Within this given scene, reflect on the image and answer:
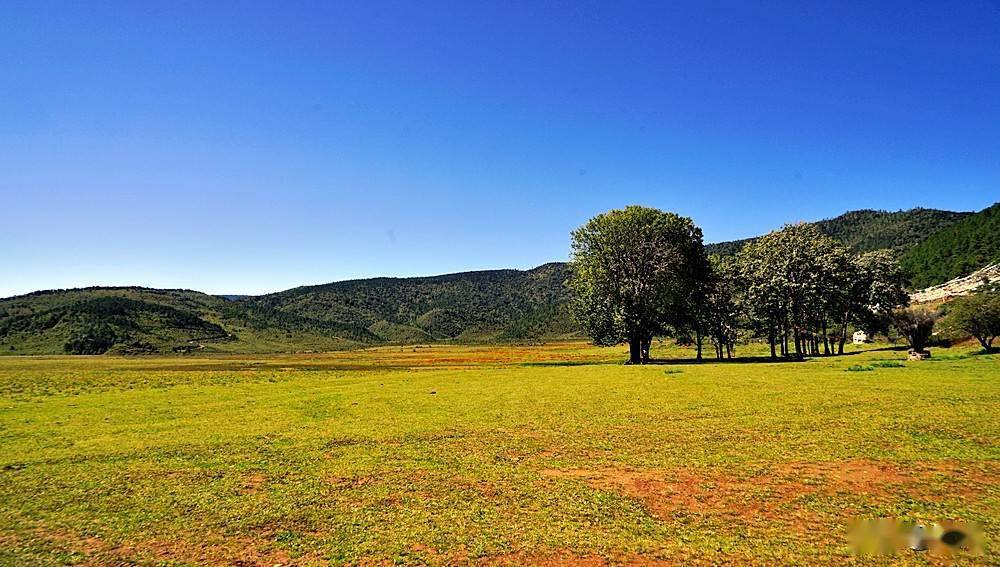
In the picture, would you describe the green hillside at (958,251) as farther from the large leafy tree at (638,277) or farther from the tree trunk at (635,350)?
the tree trunk at (635,350)

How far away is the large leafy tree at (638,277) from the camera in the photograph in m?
56.2

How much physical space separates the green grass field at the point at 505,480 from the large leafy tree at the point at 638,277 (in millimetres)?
33131

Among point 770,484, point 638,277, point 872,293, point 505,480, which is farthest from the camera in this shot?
point 872,293

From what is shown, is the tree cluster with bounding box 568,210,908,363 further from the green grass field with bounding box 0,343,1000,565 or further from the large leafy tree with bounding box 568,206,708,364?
the green grass field with bounding box 0,343,1000,565

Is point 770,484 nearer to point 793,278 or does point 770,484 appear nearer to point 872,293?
point 793,278

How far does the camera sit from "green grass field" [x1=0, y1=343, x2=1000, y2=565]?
8445 mm

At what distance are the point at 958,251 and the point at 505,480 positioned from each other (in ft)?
653

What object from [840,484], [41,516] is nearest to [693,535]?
[840,484]

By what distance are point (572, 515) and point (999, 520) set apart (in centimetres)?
743

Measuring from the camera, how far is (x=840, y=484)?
10.9 m

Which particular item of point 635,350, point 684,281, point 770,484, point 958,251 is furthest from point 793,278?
point 958,251

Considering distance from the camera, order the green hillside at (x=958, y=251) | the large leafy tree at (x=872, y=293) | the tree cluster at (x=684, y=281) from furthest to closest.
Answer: the green hillside at (x=958, y=251), the large leafy tree at (x=872, y=293), the tree cluster at (x=684, y=281)

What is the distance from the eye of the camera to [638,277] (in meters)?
56.9

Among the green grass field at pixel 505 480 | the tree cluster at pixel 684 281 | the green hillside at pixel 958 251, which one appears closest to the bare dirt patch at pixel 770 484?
the green grass field at pixel 505 480
